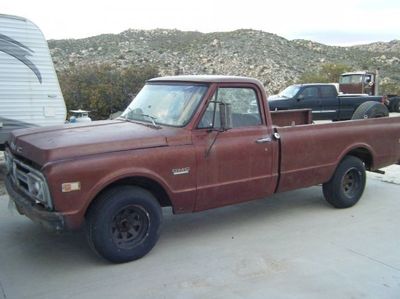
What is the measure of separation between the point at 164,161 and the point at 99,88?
48.5ft

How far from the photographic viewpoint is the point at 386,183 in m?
8.09

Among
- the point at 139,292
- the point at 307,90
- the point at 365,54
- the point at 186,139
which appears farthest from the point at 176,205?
the point at 365,54

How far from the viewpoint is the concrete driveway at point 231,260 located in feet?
13.6

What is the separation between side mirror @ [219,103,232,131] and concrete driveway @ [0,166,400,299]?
1.29 metres

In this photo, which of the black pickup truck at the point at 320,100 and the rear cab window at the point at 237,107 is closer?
the rear cab window at the point at 237,107

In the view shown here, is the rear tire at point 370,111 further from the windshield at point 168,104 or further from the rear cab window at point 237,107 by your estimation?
the windshield at point 168,104

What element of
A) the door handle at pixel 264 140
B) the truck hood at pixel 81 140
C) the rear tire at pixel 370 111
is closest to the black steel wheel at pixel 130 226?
the truck hood at pixel 81 140

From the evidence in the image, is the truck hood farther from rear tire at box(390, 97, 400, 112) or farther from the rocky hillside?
the rocky hillside

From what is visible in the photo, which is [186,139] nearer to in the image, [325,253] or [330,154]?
[325,253]

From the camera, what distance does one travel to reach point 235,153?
5.29m

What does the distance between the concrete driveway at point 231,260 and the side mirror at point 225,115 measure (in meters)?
1.29

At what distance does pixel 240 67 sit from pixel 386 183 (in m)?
37.7

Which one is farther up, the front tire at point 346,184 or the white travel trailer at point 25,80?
the white travel trailer at point 25,80

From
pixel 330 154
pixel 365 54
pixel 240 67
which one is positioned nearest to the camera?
pixel 330 154
